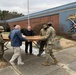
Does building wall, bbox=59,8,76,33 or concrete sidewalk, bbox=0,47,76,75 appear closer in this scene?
concrete sidewalk, bbox=0,47,76,75

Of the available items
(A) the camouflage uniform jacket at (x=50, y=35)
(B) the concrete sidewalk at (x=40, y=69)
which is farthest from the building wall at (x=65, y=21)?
(A) the camouflage uniform jacket at (x=50, y=35)

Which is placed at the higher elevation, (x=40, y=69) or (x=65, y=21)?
(x=65, y=21)

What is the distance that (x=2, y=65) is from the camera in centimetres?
671

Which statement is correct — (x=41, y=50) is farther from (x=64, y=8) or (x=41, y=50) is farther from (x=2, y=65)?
(x=64, y=8)

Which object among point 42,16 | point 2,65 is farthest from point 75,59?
point 42,16

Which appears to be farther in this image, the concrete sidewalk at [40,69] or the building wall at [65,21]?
the building wall at [65,21]

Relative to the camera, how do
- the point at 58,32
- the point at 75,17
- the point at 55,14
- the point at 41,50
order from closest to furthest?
the point at 41,50
the point at 75,17
the point at 58,32
the point at 55,14

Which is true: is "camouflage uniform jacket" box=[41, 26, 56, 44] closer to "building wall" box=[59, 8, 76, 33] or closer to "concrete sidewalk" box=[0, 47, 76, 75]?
"concrete sidewalk" box=[0, 47, 76, 75]

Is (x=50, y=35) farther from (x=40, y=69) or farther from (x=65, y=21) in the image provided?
(x=65, y=21)

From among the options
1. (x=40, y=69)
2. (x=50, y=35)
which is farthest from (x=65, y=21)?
(x=40, y=69)

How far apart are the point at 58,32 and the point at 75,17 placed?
2.45m

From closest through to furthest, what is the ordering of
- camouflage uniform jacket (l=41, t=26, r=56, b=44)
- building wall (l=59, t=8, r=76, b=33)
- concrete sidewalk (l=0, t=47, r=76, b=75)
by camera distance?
concrete sidewalk (l=0, t=47, r=76, b=75), camouflage uniform jacket (l=41, t=26, r=56, b=44), building wall (l=59, t=8, r=76, b=33)

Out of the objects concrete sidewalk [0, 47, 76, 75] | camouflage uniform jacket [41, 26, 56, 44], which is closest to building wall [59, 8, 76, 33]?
concrete sidewalk [0, 47, 76, 75]

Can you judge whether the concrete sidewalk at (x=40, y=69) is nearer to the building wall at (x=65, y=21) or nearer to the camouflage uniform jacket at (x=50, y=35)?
the camouflage uniform jacket at (x=50, y=35)
